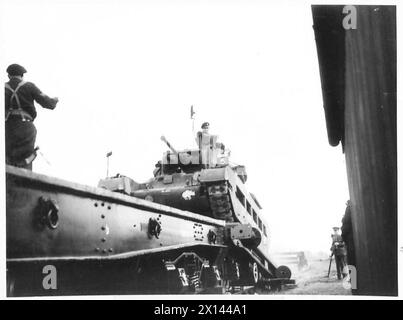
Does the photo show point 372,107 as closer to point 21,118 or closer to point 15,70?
point 21,118

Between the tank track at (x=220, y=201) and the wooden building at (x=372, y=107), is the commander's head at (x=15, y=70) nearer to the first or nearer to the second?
the wooden building at (x=372, y=107)

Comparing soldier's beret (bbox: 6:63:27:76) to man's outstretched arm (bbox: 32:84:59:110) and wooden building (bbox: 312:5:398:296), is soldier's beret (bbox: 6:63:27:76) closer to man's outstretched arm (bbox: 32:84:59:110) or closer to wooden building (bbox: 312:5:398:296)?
man's outstretched arm (bbox: 32:84:59:110)

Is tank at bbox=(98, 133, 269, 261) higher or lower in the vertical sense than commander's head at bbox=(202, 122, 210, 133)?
lower

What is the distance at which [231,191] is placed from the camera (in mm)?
8398

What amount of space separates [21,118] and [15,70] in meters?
0.50

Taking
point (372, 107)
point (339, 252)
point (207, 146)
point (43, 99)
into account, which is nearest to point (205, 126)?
point (207, 146)

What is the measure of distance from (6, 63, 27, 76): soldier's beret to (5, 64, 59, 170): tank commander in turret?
1cm

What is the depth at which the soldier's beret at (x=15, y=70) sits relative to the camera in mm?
4371

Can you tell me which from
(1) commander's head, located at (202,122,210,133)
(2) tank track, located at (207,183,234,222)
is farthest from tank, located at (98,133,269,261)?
(1) commander's head, located at (202,122,210,133)

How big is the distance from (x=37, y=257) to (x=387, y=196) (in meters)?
2.80

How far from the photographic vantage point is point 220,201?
831 centimetres

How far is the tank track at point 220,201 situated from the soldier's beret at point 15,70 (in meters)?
4.55

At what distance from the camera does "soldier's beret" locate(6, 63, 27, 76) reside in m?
4.37

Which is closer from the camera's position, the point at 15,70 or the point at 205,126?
the point at 15,70
